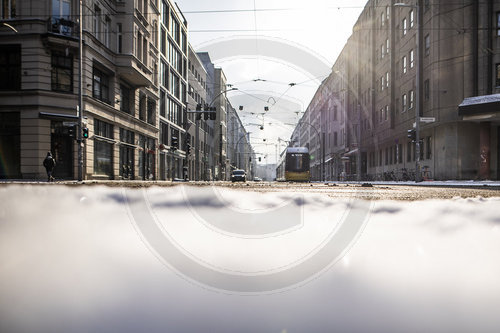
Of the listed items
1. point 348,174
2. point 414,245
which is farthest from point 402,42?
point 414,245

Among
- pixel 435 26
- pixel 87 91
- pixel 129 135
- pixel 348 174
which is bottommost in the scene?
pixel 348 174

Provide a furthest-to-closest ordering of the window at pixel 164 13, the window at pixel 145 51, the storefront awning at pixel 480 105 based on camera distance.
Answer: the window at pixel 164 13
the window at pixel 145 51
the storefront awning at pixel 480 105

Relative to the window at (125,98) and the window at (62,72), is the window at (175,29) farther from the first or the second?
the window at (62,72)

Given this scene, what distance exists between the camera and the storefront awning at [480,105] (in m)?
19.3

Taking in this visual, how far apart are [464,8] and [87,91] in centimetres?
2079

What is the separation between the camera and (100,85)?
21.1m

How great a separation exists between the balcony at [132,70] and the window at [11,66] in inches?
220

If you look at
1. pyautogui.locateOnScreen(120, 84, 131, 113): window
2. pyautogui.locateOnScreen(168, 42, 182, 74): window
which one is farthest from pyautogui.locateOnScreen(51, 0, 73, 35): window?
pyautogui.locateOnScreen(168, 42, 182, 74): window

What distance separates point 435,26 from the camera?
22.5 m

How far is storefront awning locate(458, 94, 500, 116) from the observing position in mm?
19328

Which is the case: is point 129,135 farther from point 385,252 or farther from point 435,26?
point 385,252

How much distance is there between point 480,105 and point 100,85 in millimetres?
20369

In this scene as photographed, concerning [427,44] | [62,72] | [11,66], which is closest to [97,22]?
[62,72]

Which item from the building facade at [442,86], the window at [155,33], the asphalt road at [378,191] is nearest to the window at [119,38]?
the window at [155,33]
